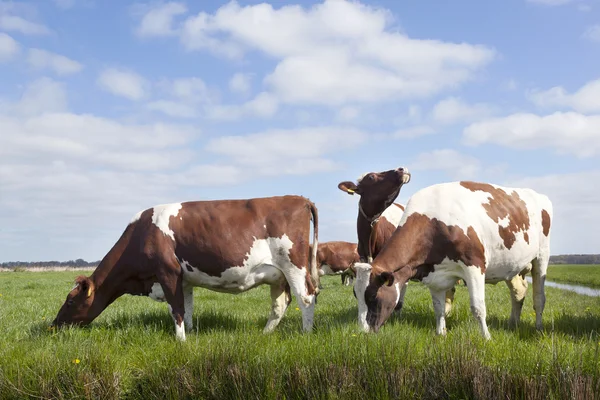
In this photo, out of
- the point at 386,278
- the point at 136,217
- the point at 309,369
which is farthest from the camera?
the point at 136,217

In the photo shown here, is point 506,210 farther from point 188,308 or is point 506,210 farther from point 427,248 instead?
point 188,308

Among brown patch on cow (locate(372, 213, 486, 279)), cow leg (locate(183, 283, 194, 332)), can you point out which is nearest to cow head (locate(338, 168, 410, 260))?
brown patch on cow (locate(372, 213, 486, 279))

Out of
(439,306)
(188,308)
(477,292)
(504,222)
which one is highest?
(504,222)

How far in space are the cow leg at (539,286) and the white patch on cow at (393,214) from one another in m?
2.77

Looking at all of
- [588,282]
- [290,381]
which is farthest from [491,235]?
[588,282]

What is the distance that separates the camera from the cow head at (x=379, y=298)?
24.5 ft

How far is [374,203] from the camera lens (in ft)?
32.2

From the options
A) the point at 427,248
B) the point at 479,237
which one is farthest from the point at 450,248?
the point at 479,237

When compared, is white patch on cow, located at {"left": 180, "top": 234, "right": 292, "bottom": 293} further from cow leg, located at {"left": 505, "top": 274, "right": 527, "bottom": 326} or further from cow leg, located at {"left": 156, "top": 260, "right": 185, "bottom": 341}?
cow leg, located at {"left": 505, "top": 274, "right": 527, "bottom": 326}

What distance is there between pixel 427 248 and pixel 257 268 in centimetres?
277

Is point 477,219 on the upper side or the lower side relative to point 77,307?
upper

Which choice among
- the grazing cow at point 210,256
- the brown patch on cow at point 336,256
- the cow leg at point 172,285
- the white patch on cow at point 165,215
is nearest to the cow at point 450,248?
the grazing cow at point 210,256

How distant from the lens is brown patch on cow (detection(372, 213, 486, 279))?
791 centimetres

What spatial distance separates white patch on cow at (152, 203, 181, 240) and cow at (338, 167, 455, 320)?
3079mm
